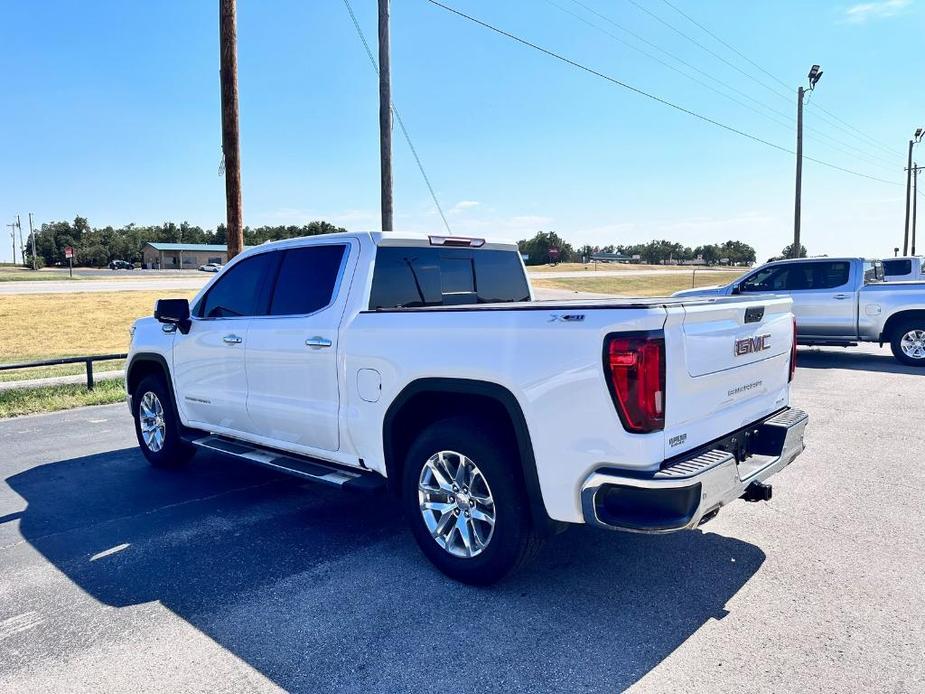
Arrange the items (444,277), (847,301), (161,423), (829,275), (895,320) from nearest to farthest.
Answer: (444,277) < (161,423) < (895,320) < (847,301) < (829,275)

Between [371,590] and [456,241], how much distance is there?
101 inches

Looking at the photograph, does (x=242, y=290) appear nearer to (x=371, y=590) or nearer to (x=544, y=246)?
(x=371, y=590)

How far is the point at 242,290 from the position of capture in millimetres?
5480

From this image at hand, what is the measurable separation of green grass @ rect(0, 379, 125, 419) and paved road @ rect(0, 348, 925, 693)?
14.1ft

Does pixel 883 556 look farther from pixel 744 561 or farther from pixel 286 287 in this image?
pixel 286 287

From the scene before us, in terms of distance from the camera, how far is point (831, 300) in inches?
513

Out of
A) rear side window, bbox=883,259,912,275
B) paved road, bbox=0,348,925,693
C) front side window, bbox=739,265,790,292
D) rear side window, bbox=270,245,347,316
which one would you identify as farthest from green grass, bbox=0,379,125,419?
rear side window, bbox=883,259,912,275

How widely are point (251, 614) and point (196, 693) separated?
674 mm

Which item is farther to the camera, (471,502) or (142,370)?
(142,370)

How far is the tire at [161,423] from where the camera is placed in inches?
245

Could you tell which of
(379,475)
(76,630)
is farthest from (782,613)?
(76,630)

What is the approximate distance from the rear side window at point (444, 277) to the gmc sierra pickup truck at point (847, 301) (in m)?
7.28

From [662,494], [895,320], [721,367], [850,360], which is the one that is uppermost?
[721,367]

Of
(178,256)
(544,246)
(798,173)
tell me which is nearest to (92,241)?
(178,256)
